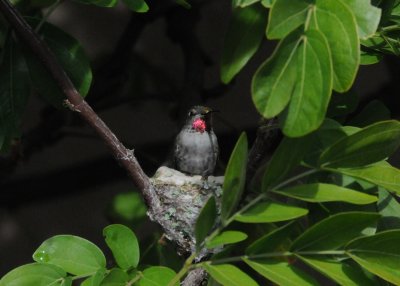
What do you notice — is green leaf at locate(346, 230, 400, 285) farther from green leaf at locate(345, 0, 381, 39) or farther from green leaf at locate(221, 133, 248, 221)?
green leaf at locate(345, 0, 381, 39)

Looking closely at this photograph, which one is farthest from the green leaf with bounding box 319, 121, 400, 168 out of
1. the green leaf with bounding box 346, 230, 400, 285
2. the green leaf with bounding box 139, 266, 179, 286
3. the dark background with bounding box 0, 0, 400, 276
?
the dark background with bounding box 0, 0, 400, 276

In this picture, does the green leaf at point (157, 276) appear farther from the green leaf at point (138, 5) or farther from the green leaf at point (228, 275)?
the green leaf at point (138, 5)

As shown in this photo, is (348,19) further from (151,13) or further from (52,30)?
(151,13)

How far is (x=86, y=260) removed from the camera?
60.4 inches

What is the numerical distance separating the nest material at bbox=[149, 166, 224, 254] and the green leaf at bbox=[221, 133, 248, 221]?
1.78 ft

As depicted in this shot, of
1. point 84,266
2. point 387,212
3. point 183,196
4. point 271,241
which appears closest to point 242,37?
point 271,241

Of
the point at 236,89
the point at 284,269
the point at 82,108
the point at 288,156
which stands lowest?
the point at 236,89

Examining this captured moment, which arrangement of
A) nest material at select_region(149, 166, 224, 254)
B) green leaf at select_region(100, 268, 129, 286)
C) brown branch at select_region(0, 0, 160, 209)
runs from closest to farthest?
green leaf at select_region(100, 268, 129, 286)
brown branch at select_region(0, 0, 160, 209)
nest material at select_region(149, 166, 224, 254)

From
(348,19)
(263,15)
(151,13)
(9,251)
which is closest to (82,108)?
(263,15)

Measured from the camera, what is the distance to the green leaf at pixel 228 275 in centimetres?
126

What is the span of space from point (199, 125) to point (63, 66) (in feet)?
2.95

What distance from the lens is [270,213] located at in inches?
50.6

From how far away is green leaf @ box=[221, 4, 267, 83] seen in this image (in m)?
1.28

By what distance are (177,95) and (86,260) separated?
1.39 meters
